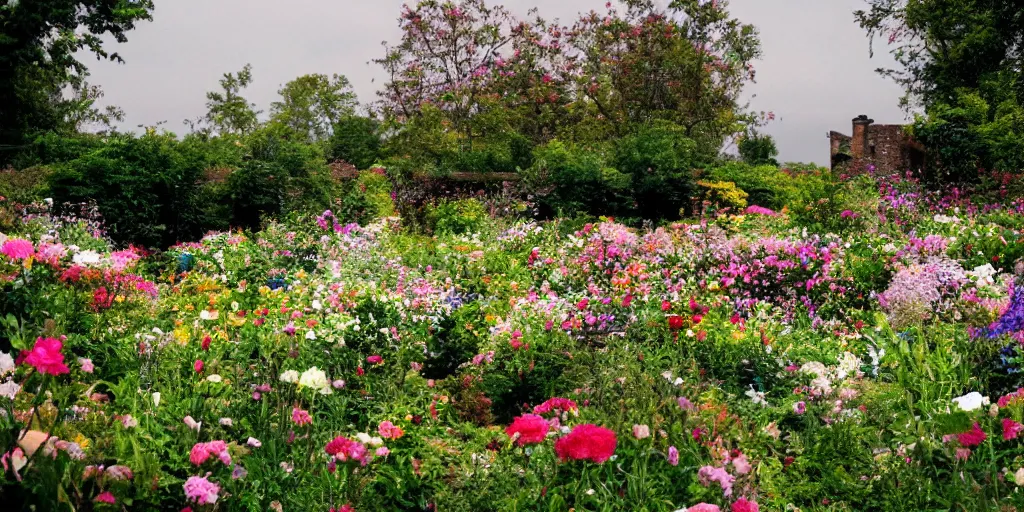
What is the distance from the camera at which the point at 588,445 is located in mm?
2867

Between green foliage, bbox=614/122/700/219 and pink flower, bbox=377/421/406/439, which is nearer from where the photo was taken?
pink flower, bbox=377/421/406/439

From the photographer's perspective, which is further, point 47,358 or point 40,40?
point 40,40

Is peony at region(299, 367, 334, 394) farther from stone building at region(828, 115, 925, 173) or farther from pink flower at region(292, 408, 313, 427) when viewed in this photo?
stone building at region(828, 115, 925, 173)

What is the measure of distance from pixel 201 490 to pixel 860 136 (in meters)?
24.2

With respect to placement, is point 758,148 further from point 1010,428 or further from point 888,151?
point 1010,428

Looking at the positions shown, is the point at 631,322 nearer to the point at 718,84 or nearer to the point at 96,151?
the point at 96,151

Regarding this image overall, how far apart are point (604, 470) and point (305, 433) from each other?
1.44m

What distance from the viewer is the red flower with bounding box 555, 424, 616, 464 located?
286 centimetres

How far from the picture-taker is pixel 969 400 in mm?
3773

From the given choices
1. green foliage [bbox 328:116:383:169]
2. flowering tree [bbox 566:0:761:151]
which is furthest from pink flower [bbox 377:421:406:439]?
green foliage [bbox 328:116:383:169]

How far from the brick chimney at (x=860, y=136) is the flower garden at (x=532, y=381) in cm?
1653

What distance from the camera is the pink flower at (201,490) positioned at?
9.13ft

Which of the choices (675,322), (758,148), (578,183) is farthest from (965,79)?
(675,322)

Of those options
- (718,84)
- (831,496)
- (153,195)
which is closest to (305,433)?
(831,496)
